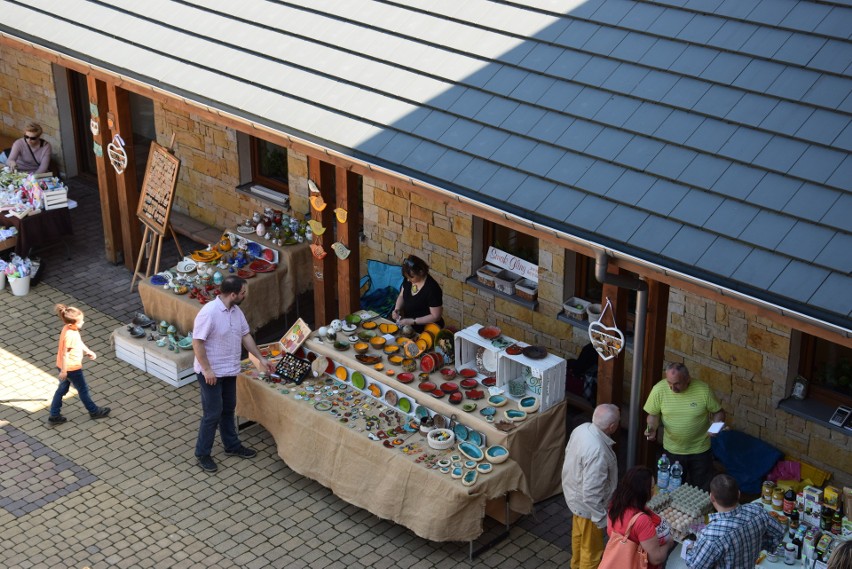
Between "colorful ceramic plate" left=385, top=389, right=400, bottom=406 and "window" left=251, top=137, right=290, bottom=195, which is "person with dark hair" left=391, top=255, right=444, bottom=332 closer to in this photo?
"colorful ceramic plate" left=385, top=389, right=400, bottom=406

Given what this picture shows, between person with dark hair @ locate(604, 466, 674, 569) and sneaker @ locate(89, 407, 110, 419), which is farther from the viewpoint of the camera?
sneaker @ locate(89, 407, 110, 419)

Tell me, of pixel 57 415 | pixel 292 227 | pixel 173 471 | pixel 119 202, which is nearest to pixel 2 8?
pixel 119 202

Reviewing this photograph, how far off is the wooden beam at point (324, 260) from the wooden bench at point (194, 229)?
2.82 m

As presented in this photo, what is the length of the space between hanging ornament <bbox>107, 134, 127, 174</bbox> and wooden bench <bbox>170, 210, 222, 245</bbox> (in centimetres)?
149

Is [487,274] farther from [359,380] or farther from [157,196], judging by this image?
[157,196]

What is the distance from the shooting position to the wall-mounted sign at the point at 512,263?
12.0 meters

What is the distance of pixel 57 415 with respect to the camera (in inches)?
461

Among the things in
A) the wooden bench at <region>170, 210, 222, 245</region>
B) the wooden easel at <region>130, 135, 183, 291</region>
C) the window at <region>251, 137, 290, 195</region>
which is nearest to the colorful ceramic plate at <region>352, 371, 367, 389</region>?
the wooden easel at <region>130, 135, 183, 291</region>

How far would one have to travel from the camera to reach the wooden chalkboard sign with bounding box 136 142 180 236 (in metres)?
13.2

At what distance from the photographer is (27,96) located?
17141 mm

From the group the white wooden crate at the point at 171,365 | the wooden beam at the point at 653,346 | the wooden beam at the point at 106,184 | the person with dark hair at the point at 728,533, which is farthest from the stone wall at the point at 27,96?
the person with dark hair at the point at 728,533

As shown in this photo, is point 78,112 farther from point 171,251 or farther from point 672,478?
point 672,478

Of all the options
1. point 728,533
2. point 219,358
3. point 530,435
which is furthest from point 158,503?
point 728,533

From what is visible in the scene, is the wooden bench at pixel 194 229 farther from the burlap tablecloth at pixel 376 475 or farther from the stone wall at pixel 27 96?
Result: the burlap tablecloth at pixel 376 475
